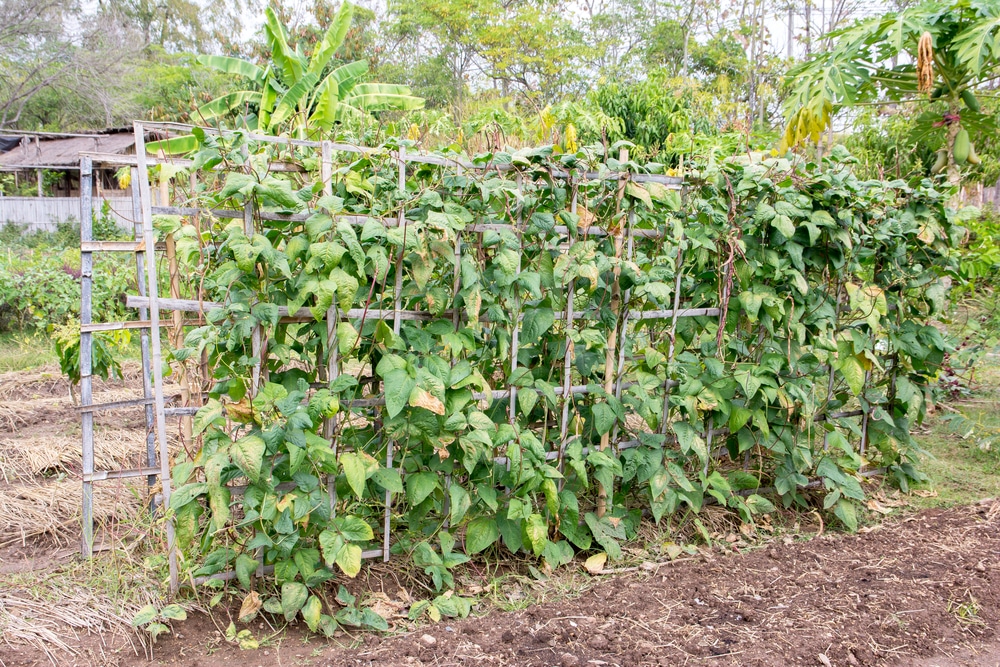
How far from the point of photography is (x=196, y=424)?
259 centimetres

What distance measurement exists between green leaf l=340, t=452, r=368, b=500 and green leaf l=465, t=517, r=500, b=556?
0.62 m

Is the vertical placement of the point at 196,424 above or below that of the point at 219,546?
above

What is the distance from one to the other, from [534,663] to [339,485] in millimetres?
976

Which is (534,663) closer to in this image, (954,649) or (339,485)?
(339,485)

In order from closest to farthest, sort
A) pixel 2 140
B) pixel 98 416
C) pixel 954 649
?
pixel 954 649, pixel 98 416, pixel 2 140

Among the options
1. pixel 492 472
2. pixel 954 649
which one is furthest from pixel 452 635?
pixel 954 649

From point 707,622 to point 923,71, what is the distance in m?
4.27

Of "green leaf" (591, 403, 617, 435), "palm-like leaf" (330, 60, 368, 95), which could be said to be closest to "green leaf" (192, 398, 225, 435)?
"green leaf" (591, 403, 617, 435)

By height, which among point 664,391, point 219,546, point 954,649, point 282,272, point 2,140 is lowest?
point 954,649

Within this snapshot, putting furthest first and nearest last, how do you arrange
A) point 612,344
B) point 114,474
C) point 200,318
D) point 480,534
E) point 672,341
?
point 672,341 → point 612,344 → point 114,474 → point 480,534 → point 200,318

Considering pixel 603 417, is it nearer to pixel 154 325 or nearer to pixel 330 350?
pixel 330 350

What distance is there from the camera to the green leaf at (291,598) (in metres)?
2.69

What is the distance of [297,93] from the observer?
15.7 ft

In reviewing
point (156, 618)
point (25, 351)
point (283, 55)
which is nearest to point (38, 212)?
point (25, 351)
